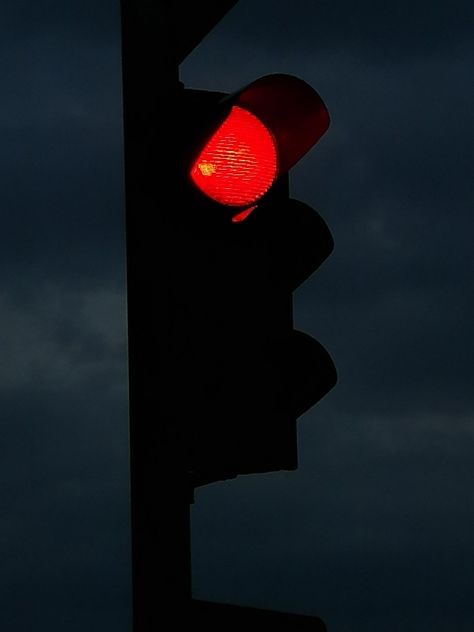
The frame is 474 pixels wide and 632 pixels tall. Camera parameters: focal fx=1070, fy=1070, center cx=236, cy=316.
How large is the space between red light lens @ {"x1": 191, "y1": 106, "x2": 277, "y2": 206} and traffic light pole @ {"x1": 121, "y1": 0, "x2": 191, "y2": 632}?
88 mm

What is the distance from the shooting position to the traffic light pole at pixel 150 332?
7.07ft

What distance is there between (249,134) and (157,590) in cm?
102

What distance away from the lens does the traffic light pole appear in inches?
84.8

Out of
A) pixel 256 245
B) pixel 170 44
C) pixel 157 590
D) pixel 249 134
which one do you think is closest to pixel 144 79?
pixel 170 44

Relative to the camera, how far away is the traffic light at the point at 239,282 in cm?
231

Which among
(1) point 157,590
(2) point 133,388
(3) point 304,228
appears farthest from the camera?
(3) point 304,228

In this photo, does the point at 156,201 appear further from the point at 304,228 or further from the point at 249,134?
the point at 304,228

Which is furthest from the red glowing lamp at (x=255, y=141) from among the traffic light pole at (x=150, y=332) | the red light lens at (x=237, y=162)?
the traffic light pole at (x=150, y=332)

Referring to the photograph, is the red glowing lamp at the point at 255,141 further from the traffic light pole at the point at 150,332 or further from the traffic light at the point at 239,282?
the traffic light pole at the point at 150,332

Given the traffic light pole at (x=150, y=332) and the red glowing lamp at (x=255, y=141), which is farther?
the red glowing lamp at (x=255, y=141)

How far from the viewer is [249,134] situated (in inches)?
95.7

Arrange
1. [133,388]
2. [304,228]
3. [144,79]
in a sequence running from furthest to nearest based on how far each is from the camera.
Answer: [304,228], [144,79], [133,388]

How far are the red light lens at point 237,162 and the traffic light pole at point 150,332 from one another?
0.29 feet

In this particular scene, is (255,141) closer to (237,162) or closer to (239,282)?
(237,162)
